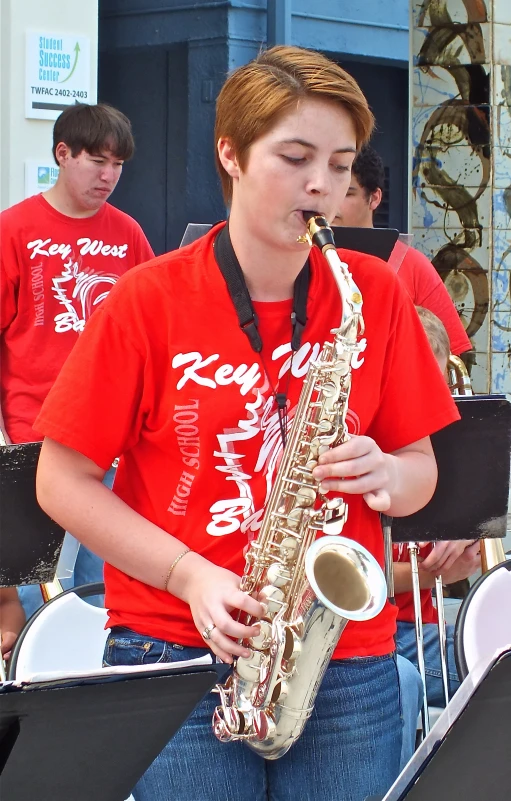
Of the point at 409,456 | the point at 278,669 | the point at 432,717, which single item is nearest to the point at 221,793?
the point at 278,669

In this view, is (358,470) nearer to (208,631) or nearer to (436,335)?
(208,631)

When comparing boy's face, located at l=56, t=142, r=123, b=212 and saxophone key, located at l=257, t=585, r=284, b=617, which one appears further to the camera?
boy's face, located at l=56, t=142, r=123, b=212

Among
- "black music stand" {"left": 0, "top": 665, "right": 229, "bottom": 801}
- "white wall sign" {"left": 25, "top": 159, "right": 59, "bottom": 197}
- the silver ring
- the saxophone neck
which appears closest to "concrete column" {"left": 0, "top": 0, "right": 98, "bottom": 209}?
"white wall sign" {"left": 25, "top": 159, "right": 59, "bottom": 197}

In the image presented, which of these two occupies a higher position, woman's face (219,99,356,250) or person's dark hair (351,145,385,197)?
person's dark hair (351,145,385,197)

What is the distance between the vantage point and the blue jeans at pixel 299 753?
6.25ft

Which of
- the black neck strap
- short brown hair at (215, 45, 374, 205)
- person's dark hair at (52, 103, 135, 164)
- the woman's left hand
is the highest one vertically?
person's dark hair at (52, 103, 135, 164)

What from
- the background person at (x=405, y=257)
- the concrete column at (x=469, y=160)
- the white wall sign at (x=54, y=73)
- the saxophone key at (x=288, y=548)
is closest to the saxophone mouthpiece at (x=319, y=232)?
the saxophone key at (x=288, y=548)

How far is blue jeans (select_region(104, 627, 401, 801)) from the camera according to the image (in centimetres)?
191

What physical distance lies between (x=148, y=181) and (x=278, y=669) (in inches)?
261

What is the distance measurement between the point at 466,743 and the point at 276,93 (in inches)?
42.0

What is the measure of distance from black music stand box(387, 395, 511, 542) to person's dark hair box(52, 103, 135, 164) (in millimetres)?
2408

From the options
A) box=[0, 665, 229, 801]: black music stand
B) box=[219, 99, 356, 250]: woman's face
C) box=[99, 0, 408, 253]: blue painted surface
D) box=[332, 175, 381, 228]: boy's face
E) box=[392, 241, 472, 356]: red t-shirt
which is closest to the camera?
box=[0, 665, 229, 801]: black music stand

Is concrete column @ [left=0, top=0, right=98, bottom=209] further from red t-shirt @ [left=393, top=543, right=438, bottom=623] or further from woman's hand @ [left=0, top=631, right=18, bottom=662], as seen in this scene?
red t-shirt @ [left=393, top=543, right=438, bottom=623]

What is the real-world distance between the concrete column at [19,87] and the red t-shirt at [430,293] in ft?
8.70
